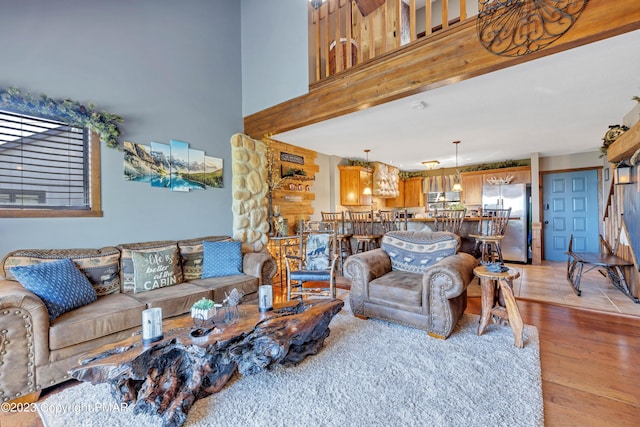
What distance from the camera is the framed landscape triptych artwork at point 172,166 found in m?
3.14

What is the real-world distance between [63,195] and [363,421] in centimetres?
318

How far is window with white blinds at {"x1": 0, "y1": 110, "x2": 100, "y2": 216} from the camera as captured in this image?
2.41 metres

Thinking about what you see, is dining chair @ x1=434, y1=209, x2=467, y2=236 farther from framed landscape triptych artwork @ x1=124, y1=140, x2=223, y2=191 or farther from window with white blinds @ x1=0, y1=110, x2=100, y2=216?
window with white blinds @ x1=0, y1=110, x2=100, y2=216

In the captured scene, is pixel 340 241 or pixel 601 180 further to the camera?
pixel 601 180

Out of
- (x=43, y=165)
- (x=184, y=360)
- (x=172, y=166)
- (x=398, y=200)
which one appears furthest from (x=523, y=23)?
(x=398, y=200)

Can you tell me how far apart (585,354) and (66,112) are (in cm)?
487

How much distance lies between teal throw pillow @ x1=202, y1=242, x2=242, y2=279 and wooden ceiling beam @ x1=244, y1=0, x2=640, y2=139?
175 centimetres

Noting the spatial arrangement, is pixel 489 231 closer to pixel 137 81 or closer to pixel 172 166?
pixel 172 166

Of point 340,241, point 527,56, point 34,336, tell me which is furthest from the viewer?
point 340,241

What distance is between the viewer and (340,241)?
4652 mm

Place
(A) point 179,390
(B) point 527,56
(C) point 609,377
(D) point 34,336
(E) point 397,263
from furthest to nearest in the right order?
(E) point 397,263, (B) point 527,56, (C) point 609,377, (D) point 34,336, (A) point 179,390

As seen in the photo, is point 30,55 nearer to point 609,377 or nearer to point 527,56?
point 527,56

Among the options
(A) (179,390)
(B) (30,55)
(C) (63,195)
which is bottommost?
(A) (179,390)

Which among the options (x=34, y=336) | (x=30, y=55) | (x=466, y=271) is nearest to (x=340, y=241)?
(x=466, y=271)
